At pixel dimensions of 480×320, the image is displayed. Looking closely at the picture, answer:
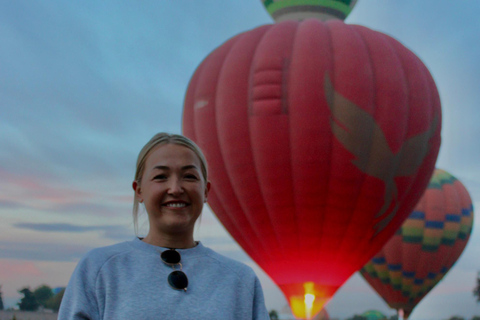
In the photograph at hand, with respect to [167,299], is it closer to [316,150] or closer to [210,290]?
[210,290]

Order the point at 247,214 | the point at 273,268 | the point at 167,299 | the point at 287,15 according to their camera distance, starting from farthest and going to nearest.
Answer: the point at 287,15 < the point at 273,268 < the point at 247,214 < the point at 167,299

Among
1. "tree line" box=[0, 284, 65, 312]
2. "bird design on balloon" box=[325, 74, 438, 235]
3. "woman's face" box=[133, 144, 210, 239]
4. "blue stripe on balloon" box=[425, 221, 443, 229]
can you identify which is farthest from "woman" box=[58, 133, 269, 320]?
"tree line" box=[0, 284, 65, 312]

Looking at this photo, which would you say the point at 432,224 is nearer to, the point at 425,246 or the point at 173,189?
the point at 425,246

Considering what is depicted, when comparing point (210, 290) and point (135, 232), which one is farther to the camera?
point (135, 232)

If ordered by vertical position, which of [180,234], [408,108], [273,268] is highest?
[408,108]

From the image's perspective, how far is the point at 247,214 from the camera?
537 inches

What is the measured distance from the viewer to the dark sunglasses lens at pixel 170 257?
1769 mm

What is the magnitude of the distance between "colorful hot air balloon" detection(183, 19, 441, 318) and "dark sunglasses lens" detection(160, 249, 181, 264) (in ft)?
36.1

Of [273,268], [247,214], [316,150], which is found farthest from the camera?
[273,268]

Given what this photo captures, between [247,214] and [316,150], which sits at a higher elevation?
[316,150]

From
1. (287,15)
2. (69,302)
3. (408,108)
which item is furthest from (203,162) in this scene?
(287,15)

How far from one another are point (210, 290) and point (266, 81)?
11.3 m

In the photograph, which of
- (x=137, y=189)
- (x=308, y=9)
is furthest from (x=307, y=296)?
(x=137, y=189)

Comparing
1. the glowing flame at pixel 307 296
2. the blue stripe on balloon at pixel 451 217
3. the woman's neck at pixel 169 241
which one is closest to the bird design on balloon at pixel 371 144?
the glowing flame at pixel 307 296
